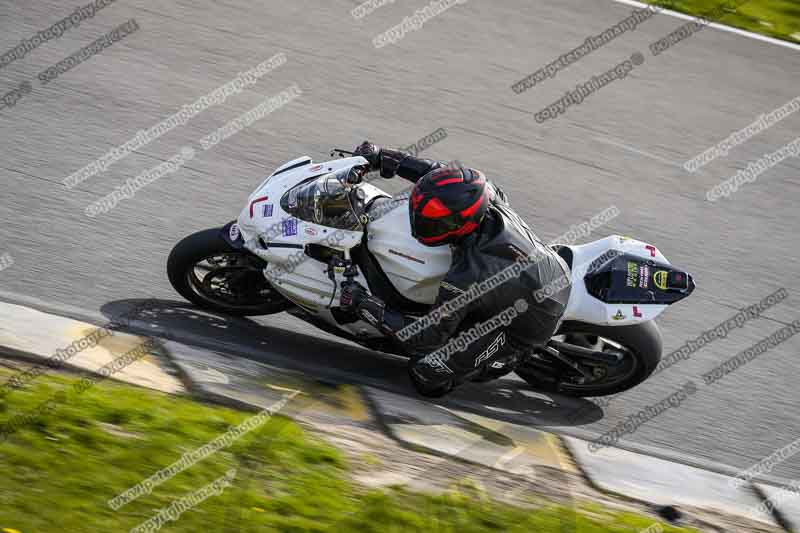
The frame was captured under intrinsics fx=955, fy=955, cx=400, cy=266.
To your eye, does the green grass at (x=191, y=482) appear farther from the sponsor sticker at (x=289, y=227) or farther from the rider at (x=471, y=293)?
the sponsor sticker at (x=289, y=227)

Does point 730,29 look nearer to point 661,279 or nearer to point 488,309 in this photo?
point 661,279

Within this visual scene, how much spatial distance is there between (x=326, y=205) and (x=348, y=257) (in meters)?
0.35

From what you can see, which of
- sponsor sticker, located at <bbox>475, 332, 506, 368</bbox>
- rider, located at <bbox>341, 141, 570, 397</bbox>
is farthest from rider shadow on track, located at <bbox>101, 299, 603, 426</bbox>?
sponsor sticker, located at <bbox>475, 332, 506, 368</bbox>

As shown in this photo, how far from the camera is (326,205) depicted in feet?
18.7

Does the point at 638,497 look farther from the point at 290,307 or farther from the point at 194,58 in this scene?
the point at 194,58

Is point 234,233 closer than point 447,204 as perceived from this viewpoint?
No

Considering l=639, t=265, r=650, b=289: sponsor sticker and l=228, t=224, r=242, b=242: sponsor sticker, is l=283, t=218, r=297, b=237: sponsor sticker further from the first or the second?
l=639, t=265, r=650, b=289: sponsor sticker

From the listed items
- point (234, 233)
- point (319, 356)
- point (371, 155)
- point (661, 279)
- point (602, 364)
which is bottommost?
point (602, 364)

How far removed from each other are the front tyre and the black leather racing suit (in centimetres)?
99

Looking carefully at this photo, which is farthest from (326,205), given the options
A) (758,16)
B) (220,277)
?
(758,16)

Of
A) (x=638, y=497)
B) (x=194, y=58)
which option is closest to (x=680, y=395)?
(x=638, y=497)

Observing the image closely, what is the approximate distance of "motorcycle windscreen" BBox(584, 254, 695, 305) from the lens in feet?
A: 19.2

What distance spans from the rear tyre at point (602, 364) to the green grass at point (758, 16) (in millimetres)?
6868

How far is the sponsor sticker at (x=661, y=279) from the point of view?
5922mm
